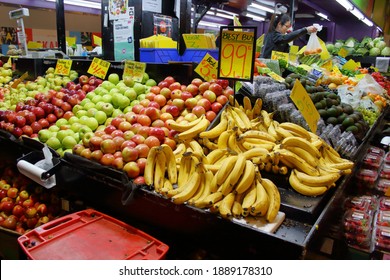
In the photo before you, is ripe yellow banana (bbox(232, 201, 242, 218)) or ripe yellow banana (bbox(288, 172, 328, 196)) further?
ripe yellow banana (bbox(288, 172, 328, 196))

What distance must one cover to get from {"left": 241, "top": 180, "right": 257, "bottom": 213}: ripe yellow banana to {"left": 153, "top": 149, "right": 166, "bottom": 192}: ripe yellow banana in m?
0.48

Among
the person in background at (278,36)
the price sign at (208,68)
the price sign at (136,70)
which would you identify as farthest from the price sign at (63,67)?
the person in background at (278,36)

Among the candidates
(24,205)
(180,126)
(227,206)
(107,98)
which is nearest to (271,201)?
(227,206)

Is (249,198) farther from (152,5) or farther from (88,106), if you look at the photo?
(152,5)

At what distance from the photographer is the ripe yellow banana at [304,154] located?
6.52 feet

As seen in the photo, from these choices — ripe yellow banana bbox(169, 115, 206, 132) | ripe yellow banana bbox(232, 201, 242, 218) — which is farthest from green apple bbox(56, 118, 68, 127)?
ripe yellow banana bbox(232, 201, 242, 218)

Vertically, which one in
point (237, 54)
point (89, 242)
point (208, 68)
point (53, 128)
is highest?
point (237, 54)

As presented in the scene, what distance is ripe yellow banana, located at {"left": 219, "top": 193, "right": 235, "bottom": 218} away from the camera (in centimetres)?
155

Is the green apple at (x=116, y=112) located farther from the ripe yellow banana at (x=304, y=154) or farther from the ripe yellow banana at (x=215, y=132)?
the ripe yellow banana at (x=304, y=154)

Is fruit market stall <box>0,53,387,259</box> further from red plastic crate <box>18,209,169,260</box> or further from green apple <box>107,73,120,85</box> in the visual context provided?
red plastic crate <box>18,209,169,260</box>

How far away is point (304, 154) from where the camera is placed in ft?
6.59

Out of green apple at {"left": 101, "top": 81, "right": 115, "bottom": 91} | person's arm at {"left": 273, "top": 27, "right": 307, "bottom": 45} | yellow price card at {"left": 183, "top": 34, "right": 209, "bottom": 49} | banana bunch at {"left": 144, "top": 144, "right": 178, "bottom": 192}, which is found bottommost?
banana bunch at {"left": 144, "top": 144, "right": 178, "bottom": 192}

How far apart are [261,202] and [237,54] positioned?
1004mm

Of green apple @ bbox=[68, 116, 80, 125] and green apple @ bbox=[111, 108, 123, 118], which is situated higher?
green apple @ bbox=[111, 108, 123, 118]
